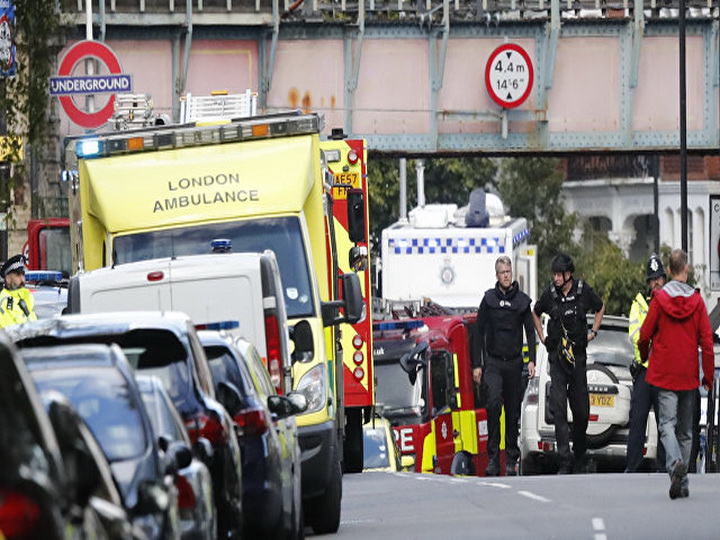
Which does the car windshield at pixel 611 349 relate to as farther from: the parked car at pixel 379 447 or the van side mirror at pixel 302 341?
the van side mirror at pixel 302 341

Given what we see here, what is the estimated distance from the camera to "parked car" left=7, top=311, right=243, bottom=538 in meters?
11.2

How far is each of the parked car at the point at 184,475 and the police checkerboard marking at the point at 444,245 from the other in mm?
24232

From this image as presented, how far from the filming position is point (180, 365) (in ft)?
37.3

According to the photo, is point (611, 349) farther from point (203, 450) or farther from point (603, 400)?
point (203, 450)

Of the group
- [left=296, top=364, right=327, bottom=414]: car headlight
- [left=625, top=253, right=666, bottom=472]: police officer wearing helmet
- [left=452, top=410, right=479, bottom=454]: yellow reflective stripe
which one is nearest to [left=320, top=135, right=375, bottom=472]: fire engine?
[left=625, top=253, right=666, bottom=472]: police officer wearing helmet

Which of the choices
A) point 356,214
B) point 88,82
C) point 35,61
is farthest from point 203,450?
point 88,82

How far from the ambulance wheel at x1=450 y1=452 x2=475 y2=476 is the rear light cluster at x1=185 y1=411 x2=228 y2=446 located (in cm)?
1519

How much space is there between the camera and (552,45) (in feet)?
115

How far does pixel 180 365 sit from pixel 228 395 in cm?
143

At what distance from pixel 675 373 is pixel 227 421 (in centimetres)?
716

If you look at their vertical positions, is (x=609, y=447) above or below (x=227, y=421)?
below

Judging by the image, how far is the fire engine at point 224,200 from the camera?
57.7 ft

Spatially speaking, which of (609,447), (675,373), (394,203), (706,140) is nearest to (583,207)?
(394,203)

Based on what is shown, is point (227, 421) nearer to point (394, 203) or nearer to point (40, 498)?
point (40, 498)
